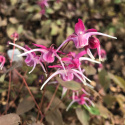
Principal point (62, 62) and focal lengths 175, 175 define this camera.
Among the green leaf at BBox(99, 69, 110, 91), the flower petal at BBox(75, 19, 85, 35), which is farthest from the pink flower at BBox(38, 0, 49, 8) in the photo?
the flower petal at BBox(75, 19, 85, 35)

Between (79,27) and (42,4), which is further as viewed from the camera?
(42,4)

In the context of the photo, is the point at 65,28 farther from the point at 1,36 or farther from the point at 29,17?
the point at 1,36

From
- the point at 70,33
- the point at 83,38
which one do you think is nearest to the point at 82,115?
the point at 83,38

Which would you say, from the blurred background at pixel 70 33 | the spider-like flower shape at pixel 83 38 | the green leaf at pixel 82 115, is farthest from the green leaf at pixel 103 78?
the spider-like flower shape at pixel 83 38

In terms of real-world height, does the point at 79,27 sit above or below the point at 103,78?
above

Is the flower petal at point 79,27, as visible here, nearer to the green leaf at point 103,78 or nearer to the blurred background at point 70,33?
the blurred background at point 70,33

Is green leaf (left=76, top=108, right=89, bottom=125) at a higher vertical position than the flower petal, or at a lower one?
lower

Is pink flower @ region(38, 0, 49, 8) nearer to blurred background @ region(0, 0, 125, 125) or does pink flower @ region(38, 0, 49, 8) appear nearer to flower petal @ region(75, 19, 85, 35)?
blurred background @ region(0, 0, 125, 125)

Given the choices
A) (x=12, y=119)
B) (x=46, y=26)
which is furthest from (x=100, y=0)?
(x=12, y=119)

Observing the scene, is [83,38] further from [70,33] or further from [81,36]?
[70,33]
